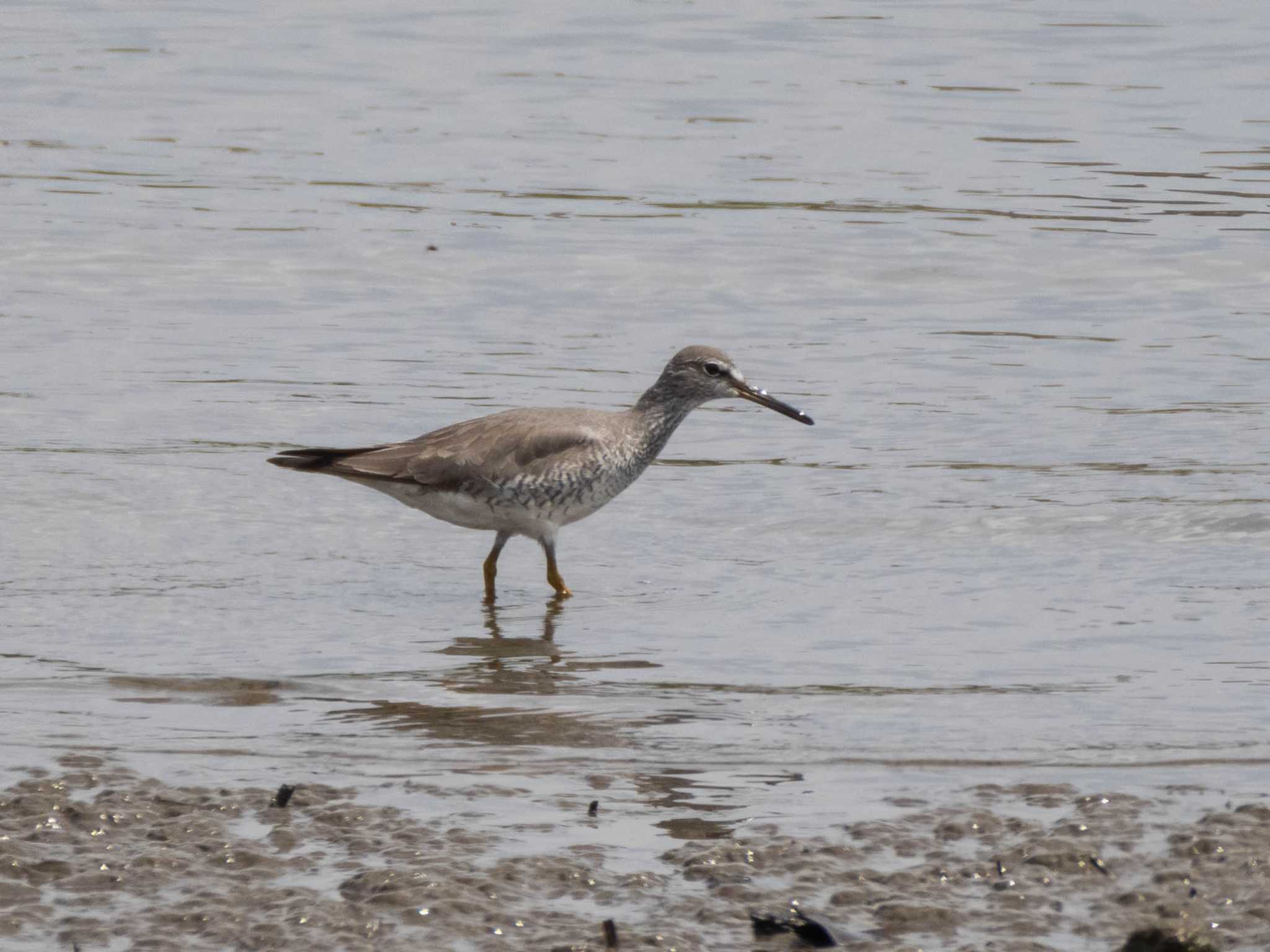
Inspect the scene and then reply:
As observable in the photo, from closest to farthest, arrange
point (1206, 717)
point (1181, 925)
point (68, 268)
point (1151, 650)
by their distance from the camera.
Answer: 1. point (1181, 925)
2. point (1206, 717)
3. point (1151, 650)
4. point (68, 268)

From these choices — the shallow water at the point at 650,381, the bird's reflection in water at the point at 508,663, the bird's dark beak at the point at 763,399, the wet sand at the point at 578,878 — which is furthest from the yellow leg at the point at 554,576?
the wet sand at the point at 578,878

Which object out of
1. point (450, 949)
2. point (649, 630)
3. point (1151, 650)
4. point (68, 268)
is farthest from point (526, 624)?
point (68, 268)

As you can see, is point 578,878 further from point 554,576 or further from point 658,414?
point 658,414

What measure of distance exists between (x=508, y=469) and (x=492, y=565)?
1.46 feet

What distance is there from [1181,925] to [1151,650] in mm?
3139

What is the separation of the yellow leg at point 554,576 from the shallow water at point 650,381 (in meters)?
0.12

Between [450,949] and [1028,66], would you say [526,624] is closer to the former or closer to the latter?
[450,949]

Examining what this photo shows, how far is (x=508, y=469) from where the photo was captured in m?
9.02

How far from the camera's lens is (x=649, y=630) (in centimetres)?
812

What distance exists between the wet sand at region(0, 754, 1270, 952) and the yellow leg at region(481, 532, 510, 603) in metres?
3.14

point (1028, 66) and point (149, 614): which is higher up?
point (1028, 66)

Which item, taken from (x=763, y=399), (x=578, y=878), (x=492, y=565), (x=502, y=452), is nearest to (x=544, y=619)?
(x=492, y=565)

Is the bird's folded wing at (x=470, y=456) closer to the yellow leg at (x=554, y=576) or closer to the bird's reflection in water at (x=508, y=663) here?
the yellow leg at (x=554, y=576)

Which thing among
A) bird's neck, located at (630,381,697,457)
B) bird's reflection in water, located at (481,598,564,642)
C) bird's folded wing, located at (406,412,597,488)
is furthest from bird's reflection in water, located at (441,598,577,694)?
bird's neck, located at (630,381,697,457)
